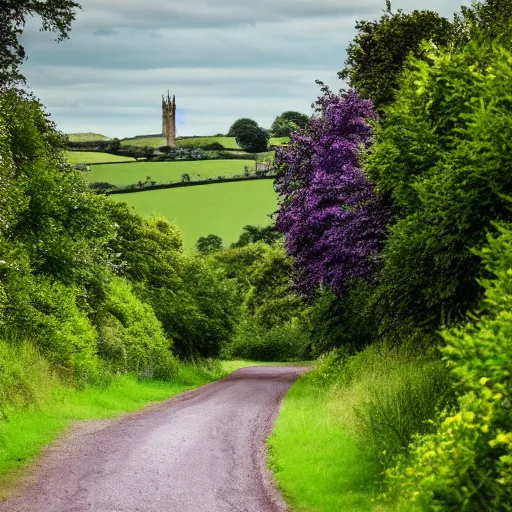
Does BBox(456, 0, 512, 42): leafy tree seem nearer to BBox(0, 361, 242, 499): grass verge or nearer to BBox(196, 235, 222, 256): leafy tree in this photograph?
BBox(0, 361, 242, 499): grass verge

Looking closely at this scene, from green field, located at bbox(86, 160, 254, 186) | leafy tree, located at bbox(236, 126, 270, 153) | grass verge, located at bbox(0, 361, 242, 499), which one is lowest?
grass verge, located at bbox(0, 361, 242, 499)

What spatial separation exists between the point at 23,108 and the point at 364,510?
27582 millimetres

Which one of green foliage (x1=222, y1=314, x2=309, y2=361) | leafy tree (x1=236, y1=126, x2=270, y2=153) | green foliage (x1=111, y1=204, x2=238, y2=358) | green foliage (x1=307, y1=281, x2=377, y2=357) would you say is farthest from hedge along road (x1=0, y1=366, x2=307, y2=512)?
leafy tree (x1=236, y1=126, x2=270, y2=153)

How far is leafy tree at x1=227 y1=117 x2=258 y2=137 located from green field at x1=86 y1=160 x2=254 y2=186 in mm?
12697

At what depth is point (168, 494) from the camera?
14.5 metres

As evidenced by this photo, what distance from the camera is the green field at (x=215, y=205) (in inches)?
Result: 3487

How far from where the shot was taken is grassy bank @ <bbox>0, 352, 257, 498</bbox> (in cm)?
1795

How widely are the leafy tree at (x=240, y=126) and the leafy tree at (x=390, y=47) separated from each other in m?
82.0

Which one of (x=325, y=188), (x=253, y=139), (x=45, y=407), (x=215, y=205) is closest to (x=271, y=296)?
(x=215, y=205)

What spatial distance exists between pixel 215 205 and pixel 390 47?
6116cm

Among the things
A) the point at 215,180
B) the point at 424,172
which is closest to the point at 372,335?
the point at 424,172

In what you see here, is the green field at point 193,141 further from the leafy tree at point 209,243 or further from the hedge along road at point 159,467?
the hedge along road at point 159,467

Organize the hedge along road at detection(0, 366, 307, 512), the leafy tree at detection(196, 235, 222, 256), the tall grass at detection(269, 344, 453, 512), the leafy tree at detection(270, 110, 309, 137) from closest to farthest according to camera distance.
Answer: the hedge along road at detection(0, 366, 307, 512) < the tall grass at detection(269, 344, 453, 512) < the leafy tree at detection(196, 235, 222, 256) < the leafy tree at detection(270, 110, 309, 137)

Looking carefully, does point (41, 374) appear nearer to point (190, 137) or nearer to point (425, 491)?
point (425, 491)
